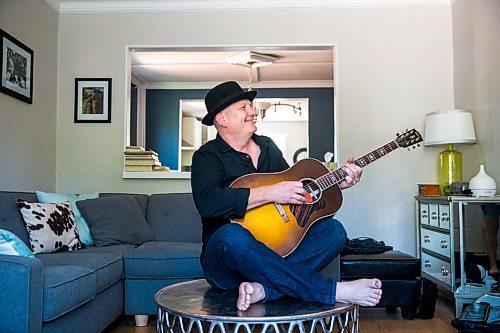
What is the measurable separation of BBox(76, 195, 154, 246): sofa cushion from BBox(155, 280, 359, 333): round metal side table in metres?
1.66

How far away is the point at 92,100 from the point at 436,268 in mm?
2962

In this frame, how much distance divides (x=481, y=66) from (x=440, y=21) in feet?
2.54

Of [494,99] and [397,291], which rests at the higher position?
[494,99]

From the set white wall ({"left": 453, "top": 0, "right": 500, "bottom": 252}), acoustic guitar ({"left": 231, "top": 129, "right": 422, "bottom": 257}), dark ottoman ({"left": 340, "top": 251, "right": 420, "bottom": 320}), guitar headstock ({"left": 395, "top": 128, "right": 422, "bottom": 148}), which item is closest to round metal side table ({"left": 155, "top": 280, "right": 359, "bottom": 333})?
acoustic guitar ({"left": 231, "top": 129, "right": 422, "bottom": 257})

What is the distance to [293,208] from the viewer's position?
2014 millimetres

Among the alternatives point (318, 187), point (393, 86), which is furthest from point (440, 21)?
point (318, 187)

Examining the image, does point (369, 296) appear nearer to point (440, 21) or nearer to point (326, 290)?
point (326, 290)

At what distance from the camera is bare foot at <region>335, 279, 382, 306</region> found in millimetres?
1685

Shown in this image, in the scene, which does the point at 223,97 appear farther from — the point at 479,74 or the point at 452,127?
the point at 479,74

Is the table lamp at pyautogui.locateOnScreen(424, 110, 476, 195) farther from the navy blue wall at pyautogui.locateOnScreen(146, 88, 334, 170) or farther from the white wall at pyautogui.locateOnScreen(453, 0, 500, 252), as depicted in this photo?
the navy blue wall at pyautogui.locateOnScreen(146, 88, 334, 170)

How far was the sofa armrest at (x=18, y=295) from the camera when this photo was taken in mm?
1810

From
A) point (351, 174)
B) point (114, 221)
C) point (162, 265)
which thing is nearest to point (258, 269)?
point (351, 174)

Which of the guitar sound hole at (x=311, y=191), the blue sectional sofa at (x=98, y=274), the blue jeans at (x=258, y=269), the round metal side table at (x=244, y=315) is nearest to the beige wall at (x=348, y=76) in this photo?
the blue sectional sofa at (x=98, y=274)

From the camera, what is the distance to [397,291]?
124 inches
